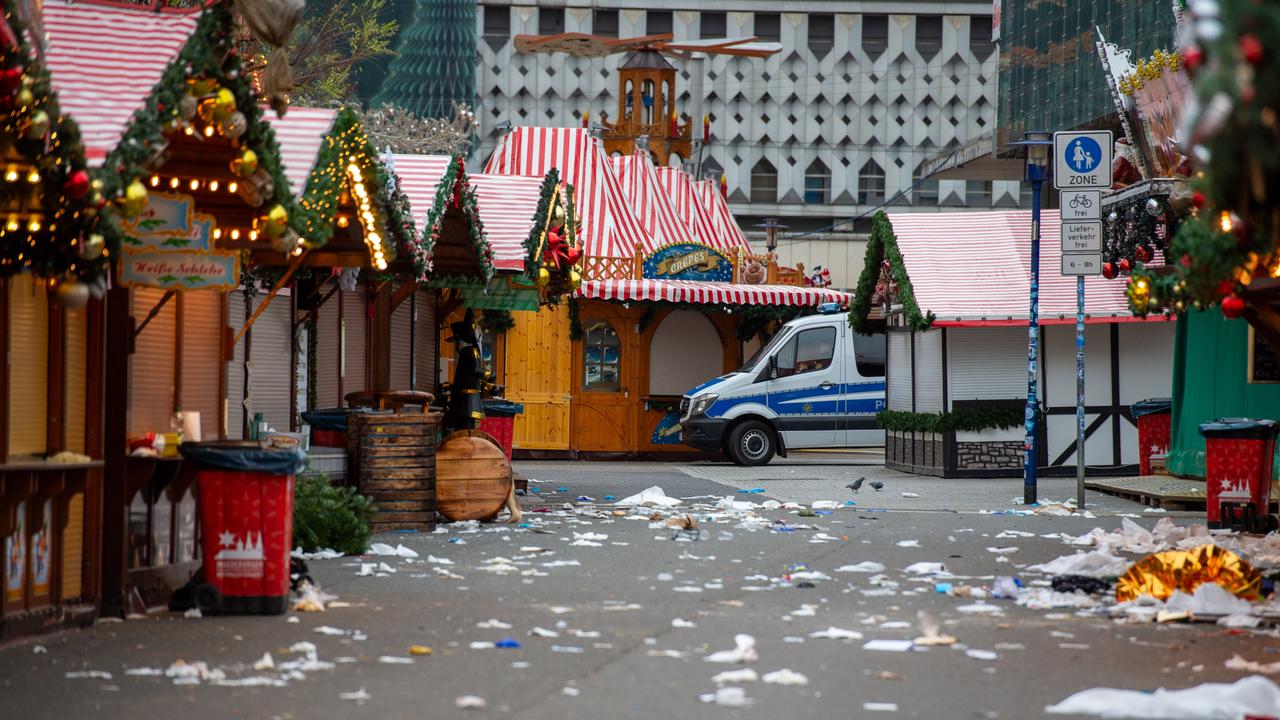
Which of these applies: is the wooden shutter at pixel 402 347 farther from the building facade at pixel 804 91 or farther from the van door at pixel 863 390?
the building facade at pixel 804 91

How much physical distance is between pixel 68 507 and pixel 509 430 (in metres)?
Answer: 12.2

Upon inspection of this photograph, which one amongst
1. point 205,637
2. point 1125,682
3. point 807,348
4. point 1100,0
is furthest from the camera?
point 1100,0

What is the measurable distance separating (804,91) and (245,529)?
192ft

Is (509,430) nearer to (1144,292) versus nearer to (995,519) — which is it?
(995,519)

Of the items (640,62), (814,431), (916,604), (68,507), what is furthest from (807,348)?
(68,507)

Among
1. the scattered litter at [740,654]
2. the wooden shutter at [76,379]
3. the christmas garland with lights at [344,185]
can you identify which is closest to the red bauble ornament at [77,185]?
the wooden shutter at [76,379]

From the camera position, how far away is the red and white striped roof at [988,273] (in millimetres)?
23266

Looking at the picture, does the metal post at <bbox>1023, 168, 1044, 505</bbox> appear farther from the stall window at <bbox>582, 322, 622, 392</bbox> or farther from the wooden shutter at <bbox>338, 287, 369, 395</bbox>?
the stall window at <bbox>582, 322, 622, 392</bbox>

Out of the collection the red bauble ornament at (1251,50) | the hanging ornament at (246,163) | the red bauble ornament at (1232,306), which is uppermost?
the hanging ornament at (246,163)

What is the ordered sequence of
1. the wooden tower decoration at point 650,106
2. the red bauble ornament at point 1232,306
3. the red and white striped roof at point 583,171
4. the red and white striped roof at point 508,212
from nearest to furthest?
1. the red bauble ornament at point 1232,306
2. the red and white striped roof at point 508,212
3. the red and white striped roof at point 583,171
4. the wooden tower decoration at point 650,106

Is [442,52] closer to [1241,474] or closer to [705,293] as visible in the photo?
[705,293]

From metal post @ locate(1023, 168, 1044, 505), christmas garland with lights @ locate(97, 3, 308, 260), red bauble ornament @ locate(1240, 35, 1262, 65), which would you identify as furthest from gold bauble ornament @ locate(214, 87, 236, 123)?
metal post @ locate(1023, 168, 1044, 505)

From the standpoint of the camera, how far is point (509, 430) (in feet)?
68.7

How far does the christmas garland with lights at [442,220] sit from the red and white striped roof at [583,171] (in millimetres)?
13870
